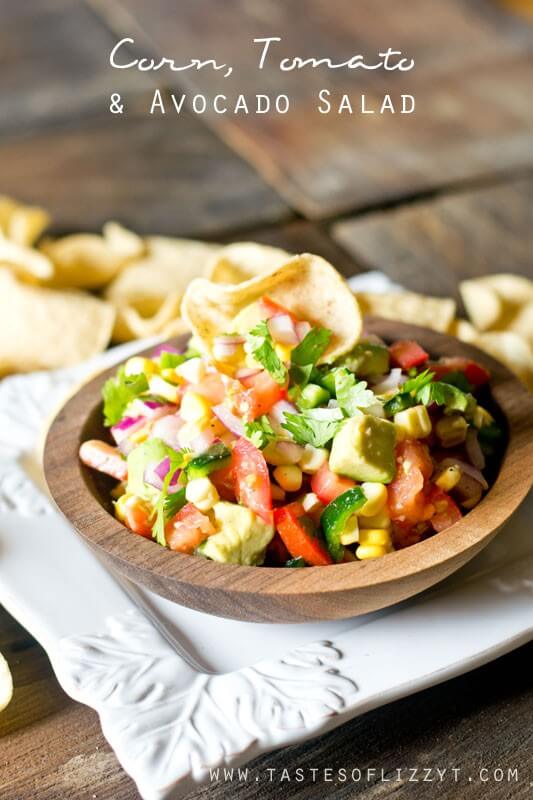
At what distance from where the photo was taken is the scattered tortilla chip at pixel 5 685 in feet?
5.63

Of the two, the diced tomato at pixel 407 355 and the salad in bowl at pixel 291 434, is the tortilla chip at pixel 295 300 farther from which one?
the diced tomato at pixel 407 355

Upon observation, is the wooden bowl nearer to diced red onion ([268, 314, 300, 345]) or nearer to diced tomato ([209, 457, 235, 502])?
diced tomato ([209, 457, 235, 502])

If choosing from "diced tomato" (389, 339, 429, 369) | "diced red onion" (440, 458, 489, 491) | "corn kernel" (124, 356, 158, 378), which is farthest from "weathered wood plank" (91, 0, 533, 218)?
"diced red onion" (440, 458, 489, 491)

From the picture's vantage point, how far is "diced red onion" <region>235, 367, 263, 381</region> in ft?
6.24

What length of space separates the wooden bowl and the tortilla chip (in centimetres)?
39

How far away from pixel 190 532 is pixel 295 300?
0.56 metres

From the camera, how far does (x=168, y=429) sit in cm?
189

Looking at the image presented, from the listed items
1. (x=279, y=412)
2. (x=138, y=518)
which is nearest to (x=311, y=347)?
(x=279, y=412)

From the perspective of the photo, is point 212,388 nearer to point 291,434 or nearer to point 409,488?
point 291,434

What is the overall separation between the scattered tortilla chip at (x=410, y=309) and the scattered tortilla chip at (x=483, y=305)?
6.1 inches

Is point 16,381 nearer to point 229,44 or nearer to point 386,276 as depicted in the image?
point 386,276

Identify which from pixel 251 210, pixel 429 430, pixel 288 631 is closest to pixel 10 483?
pixel 288 631

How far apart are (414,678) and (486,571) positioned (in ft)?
1.10

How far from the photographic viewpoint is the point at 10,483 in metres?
2.25
